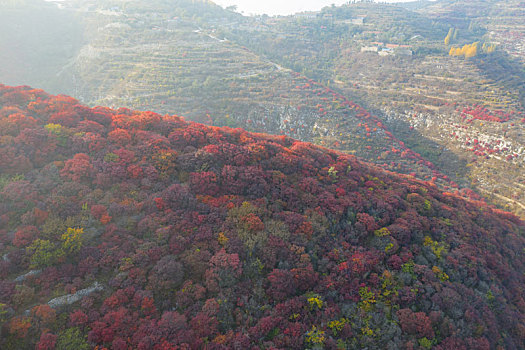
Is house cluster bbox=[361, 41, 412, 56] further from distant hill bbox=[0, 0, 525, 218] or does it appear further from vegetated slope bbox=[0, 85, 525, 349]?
vegetated slope bbox=[0, 85, 525, 349]

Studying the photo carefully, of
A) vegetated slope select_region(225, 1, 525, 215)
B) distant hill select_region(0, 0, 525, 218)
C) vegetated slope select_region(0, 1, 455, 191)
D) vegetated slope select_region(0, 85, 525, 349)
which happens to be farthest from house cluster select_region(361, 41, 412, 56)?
vegetated slope select_region(0, 85, 525, 349)

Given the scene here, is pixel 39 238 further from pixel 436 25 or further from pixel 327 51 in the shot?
pixel 436 25

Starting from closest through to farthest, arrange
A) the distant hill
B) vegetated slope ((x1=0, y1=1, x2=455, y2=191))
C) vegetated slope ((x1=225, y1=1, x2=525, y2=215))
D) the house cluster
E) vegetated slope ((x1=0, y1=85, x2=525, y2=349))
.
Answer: vegetated slope ((x1=0, y1=85, x2=525, y2=349))
vegetated slope ((x1=225, y1=1, x2=525, y2=215))
the distant hill
vegetated slope ((x1=0, y1=1, x2=455, y2=191))
the house cluster

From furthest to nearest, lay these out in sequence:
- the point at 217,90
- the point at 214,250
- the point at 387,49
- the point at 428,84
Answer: the point at 387,49 → the point at 428,84 → the point at 217,90 → the point at 214,250

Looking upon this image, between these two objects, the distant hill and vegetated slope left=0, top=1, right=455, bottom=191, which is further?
vegetated slope left=0, top=1, right=455, bottom=191

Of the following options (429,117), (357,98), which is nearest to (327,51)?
(357,98)

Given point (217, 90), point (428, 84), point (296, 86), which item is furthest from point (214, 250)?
point (428, 84)

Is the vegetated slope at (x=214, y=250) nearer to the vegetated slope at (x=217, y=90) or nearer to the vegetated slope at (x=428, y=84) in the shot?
the vegetated slope at (x=217, y=90)

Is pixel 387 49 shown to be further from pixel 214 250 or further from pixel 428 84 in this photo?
pixel 214 250
